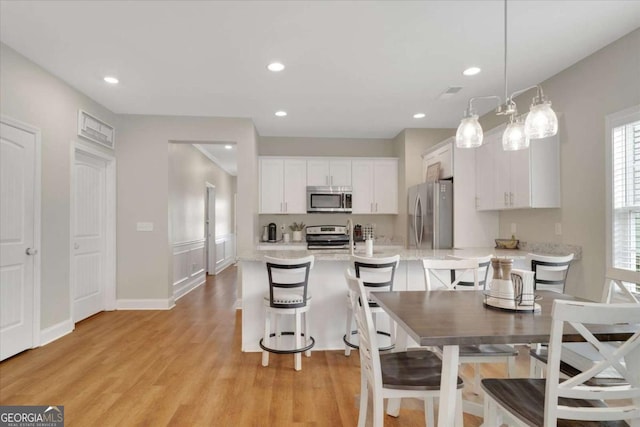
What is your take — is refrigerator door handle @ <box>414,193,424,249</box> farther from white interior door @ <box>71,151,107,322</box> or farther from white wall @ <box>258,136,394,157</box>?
white interior door @ <box>71,151,107,322</box>

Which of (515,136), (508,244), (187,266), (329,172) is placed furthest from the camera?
(187,266)

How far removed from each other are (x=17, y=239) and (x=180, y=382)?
199cm

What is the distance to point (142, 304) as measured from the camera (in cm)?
484

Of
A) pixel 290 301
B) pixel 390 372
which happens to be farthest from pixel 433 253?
pixel 390 372

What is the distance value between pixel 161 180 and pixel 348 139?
10.5 feet

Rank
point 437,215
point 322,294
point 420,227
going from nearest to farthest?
point 322,294 < point 437,215 < point 420,227

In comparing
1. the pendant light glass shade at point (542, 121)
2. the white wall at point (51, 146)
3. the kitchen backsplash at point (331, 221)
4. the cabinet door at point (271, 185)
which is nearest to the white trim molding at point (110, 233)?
the white wall at point (51, 146)

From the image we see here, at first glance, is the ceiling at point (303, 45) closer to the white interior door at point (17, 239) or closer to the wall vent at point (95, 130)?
the wall vent at point (95, 130)

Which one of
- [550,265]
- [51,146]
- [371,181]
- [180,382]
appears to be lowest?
[180,382]

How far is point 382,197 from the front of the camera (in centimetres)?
611

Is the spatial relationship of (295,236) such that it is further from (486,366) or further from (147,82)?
(486,366)

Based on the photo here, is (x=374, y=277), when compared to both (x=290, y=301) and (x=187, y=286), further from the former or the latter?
(x=187, y=286)

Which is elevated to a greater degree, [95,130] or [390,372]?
[95,130]

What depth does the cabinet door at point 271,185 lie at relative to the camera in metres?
5.91
